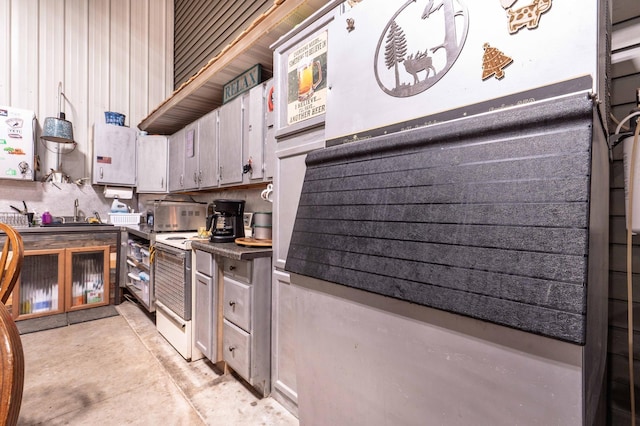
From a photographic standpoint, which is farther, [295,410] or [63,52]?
[63,52]

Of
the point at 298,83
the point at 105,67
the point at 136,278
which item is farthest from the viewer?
the point at 105,67

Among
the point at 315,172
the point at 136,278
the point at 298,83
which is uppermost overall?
the point at 298,83

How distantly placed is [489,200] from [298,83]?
120cm

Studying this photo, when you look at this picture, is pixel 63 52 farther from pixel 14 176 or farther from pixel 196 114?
pixel 196 114

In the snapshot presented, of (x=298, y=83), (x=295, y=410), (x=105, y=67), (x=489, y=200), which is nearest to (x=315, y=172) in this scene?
(x=489, y=200)

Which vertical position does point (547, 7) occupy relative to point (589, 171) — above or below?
above

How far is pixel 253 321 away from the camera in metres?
1.69

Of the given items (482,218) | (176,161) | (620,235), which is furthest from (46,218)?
(620,235)

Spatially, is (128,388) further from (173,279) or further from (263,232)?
(263,232)

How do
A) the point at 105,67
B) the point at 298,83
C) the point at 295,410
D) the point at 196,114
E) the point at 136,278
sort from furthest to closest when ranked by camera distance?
the point at 105,67 → the point at 196,114 → the point at 136,278 → the point at 295,410 → the point at 298,83

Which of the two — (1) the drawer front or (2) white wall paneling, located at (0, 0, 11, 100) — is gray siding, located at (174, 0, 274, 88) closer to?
(2) white wall paneling, located at (0, 0, 11, 100)

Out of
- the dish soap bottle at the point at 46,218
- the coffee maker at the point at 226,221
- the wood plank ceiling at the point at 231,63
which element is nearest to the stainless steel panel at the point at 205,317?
the coffee maker at the point at 226,221

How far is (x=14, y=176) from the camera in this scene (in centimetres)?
323

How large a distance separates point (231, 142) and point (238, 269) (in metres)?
1.35
